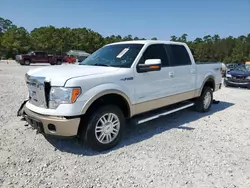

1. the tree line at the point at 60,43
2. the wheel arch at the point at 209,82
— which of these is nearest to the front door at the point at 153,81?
the wheel arch at the point at 209,82

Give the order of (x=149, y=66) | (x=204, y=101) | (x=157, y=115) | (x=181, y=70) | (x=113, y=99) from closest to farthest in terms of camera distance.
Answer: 1. (x=113, y=99)
2. (x=149, y=66)
3. (x=157, y=115)
4. (x=181, y=70)
5. (x=204, y=101)

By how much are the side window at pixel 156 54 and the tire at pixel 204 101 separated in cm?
197

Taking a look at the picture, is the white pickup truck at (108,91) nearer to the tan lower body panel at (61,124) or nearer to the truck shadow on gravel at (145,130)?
the tan lower body panel at (61,124)

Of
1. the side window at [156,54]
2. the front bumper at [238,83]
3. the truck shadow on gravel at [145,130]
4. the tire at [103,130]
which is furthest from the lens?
the front bumper at [238,83]

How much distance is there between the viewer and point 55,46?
53031 mm

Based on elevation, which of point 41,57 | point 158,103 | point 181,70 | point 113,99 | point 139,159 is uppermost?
point 41,57

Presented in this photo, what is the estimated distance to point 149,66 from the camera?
4.06 metres

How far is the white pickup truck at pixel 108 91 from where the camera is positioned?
3313 millimetres

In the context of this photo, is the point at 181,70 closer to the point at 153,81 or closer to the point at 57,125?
the point at 153,81

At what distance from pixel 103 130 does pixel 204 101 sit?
12.1 ft

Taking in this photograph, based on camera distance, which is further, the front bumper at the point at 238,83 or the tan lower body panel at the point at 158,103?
the front bumper at the point at 238,83

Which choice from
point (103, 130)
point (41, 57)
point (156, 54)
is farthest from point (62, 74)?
point (41, 57)

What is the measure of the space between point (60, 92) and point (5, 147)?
1.51m

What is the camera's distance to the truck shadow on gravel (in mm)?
3839
